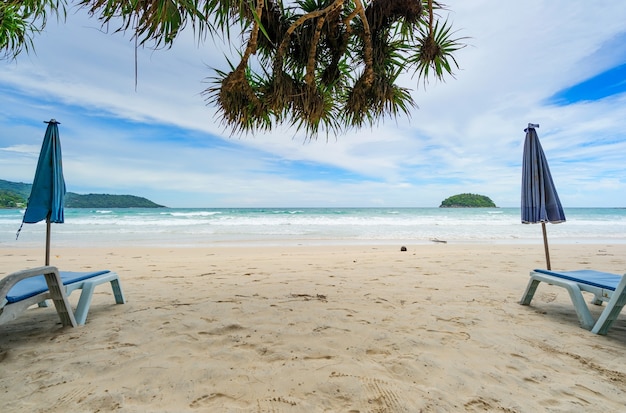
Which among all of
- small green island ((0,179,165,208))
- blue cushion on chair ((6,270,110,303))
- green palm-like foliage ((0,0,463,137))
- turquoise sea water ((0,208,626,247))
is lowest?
turquoise sea water ((0,208,626,247))

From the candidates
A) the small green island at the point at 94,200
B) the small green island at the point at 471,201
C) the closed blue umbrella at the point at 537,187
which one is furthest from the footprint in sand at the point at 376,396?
the small green island at the point at 471,201

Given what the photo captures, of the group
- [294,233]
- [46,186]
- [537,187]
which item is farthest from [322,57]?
[294,233]

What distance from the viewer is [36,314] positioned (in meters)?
2.81

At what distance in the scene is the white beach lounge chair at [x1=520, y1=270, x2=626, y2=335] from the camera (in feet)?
7.27

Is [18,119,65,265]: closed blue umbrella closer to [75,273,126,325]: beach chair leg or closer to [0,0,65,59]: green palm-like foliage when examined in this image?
[75,273,126,325]: beach chair leg

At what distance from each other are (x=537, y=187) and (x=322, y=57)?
123 inches

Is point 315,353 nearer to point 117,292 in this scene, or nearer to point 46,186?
point 117,292

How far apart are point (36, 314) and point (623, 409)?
4.24 meters

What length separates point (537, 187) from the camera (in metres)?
3.48

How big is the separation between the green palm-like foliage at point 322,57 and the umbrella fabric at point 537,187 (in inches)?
60.9

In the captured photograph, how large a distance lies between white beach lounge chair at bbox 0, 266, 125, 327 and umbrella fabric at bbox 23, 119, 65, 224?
2.23 feet

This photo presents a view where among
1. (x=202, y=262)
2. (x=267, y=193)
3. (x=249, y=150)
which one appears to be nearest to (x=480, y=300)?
(x=202, y=262)

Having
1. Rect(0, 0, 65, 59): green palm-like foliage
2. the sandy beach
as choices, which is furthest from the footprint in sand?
Rect(0, 0, 65, 59): green palm-like foliage

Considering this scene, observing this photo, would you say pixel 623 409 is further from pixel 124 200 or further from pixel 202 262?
pixel 124 200
